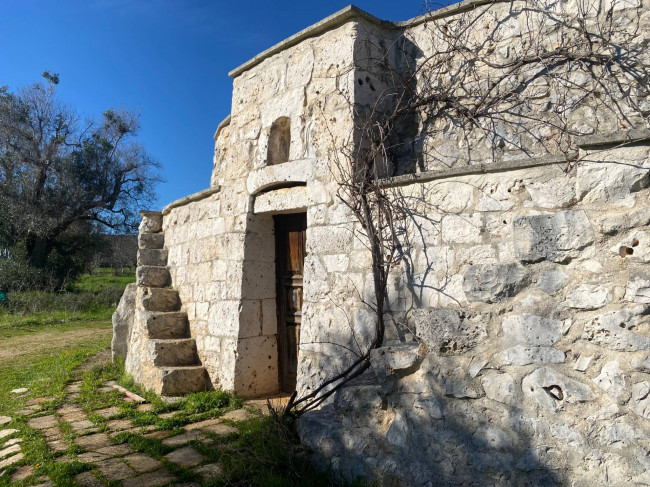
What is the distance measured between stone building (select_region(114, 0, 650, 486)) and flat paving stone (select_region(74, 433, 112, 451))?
0.96m

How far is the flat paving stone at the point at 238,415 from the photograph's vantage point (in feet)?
14.1

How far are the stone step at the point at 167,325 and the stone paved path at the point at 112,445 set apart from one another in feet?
3.06

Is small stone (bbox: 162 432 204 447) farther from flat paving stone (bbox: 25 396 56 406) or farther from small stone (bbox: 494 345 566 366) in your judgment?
small stone (bbox: 494 345 566 366)

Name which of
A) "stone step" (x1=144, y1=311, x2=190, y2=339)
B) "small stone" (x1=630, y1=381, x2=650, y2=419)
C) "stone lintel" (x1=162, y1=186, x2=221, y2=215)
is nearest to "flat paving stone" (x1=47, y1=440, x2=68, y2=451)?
"stone step" (x1=144, y1=311, x2=190, y2=339)

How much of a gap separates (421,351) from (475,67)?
2323 millimetres

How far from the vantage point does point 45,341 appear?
9.29 metres

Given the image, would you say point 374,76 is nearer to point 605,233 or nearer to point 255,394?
point 605,233

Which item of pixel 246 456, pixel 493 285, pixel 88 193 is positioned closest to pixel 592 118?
pixel 493 285

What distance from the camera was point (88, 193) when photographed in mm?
18328

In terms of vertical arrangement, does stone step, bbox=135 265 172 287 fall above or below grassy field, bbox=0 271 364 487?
above

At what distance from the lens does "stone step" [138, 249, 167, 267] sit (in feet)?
21.3

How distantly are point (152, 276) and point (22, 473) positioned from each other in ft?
10.2

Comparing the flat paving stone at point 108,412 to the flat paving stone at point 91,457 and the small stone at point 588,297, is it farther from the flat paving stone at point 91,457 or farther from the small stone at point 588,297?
the small stone at point 588,297

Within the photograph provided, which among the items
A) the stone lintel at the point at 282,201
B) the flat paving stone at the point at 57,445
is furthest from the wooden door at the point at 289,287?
the flat paving stone at the point at 57,445
